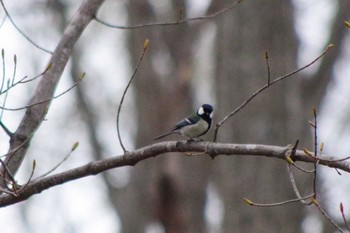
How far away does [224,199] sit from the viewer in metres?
7.29

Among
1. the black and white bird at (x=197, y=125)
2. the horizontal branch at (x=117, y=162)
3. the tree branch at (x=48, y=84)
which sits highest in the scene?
the tree branch at (x=48, y=84)

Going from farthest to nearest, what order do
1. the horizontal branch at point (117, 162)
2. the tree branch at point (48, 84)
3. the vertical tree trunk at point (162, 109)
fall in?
the vertical tree trunk at point (162, 109) → the tree branch at point (48, 84) → the horizontal branch at point (117, 162)

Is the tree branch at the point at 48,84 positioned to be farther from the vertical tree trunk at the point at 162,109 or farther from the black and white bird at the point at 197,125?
the vertical tree trunk at the point at 162,109

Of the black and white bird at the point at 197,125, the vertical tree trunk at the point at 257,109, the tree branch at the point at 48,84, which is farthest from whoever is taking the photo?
the vertical tree trunk at the point at 257,109

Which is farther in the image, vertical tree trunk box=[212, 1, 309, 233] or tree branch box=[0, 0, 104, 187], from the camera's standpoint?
vertical tree trunk box=[212, 1, 309, 233]

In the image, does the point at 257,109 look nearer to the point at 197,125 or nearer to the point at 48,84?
the point at 197,125

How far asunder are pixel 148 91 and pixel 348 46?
2459mm

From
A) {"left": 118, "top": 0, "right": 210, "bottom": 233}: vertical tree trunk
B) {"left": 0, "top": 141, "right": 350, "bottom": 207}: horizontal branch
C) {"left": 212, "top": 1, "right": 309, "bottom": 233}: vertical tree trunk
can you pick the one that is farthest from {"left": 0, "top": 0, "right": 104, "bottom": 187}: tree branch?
{"left": 118, "top": 0, "right": 210, "bottom": 233}: vertical tree trunk

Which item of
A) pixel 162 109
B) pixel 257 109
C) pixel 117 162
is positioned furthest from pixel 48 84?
pixel 162 109

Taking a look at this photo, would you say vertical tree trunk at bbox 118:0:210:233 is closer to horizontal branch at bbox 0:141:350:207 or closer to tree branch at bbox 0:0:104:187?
tree branch at bbox 0:0:104:187

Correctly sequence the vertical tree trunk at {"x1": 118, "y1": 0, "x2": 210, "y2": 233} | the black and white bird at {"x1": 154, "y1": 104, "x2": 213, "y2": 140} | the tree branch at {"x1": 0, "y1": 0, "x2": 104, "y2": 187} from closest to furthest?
1. the tree branch at {"x1": 0, "y1": 0, "x2": 104, "y2": 187}
2. the black and white bird at {"x1": 154, "y1": 104, "x2": 213, "y2": 140}
3. the vertical tree trunk at {"x1": 118, "y1": 0, "x2": 210, "y2": 233}

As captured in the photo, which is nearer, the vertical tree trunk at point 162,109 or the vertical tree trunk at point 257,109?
the vertical tree trunk at point 257,109

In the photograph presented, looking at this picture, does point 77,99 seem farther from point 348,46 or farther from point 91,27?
point 348,46

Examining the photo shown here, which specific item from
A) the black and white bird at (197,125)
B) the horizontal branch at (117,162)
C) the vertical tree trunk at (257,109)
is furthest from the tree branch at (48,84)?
the vertical tree trunk at (257,109)
